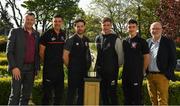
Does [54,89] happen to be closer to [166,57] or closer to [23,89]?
[23,89]

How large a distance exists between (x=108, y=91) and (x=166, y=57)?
135cm

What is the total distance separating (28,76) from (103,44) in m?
1.62

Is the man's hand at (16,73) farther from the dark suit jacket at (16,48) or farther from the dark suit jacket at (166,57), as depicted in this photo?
the dark suit jacket at (166,57)

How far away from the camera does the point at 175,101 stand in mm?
10617

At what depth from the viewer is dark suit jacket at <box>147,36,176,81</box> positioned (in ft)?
27.1

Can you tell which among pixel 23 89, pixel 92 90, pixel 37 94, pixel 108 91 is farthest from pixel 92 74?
pixel 37 94

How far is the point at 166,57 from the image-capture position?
326 inches

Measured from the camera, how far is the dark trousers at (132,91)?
8.27 metres

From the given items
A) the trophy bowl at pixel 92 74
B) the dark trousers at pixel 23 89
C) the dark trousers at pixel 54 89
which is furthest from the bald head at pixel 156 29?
the dark trousers at pixel 23 89

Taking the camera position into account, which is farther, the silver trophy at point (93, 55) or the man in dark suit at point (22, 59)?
the silver trophy at point (93, 55)

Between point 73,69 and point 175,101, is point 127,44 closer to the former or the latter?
point 73,69

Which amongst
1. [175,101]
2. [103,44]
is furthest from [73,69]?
[175,101]

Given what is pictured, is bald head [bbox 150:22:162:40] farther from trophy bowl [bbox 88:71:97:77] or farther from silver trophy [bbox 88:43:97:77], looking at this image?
trophy bowl [bbox 88:71:97:77]

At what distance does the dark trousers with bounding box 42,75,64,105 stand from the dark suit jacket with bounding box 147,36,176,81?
203 cm
